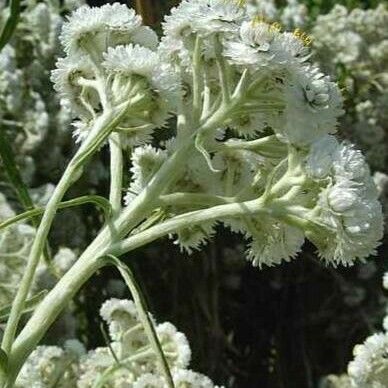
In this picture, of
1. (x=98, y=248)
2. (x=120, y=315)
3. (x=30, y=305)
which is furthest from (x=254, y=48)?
(x=120, y=315)

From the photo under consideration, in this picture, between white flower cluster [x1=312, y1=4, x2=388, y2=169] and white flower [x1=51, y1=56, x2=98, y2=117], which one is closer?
white flower [x1=51, y1=56, x2=98, y2=117]

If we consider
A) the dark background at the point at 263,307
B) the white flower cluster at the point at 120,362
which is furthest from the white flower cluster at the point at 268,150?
the dark background at the point at 263,307

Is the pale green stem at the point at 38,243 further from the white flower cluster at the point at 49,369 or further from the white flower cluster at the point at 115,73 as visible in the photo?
the white flower cluster at the point at 49,369

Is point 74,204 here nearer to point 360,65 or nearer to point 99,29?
point 99,29

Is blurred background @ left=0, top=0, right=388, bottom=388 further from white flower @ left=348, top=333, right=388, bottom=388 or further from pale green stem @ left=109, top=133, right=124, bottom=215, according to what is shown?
pale green stem @ left=109, top=133, right=124, bottom=215

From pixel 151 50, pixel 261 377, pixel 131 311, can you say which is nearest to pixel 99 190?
pixel 261 377

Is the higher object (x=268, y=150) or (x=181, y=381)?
(x=268, y=150)

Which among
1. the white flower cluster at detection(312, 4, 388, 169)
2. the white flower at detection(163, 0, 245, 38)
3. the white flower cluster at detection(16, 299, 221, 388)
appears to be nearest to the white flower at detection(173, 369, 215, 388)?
the white flower cluster at detection(16, 299, 221, 388)
